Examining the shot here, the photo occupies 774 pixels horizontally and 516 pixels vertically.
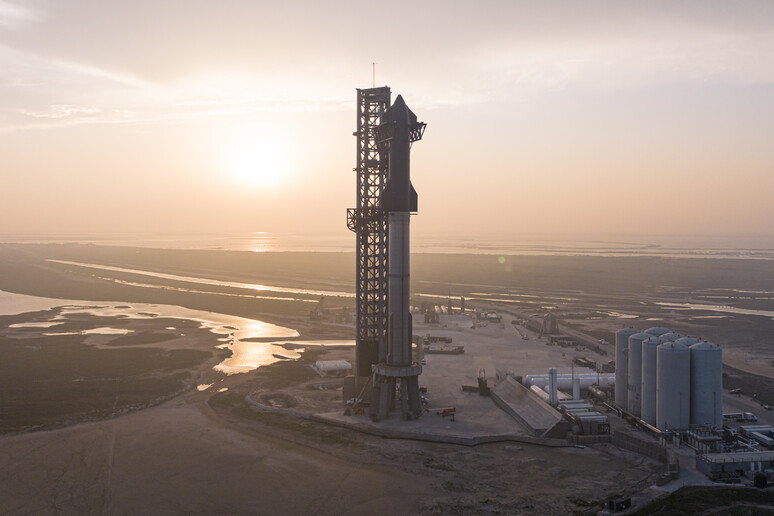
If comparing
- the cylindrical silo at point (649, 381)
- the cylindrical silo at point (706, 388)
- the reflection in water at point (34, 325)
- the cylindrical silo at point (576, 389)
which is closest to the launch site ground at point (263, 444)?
the cylindrical silo at point (649, 381)

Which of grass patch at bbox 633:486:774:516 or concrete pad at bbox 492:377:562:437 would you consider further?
concrete pad at bbox 492:377:562:437

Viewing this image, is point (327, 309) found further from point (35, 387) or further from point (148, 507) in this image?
point (148, 507)

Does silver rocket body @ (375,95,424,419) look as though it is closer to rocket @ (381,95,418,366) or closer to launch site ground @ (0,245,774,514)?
rocket @ (381,95,418,366)

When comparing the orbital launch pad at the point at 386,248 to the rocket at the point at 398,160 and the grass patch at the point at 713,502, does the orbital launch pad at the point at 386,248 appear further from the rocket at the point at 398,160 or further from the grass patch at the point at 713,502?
the grass patch at the point at 713,502

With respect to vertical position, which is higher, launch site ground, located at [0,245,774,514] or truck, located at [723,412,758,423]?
truck, located at [723,412,758,423]

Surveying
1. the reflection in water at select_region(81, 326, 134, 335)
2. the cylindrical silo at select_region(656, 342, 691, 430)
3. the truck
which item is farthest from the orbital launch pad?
the reflection in water at select_region(81, 326, 134, 335)

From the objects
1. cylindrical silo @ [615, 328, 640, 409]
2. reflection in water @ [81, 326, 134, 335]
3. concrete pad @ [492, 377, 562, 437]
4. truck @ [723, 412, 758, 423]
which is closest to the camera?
concrete pad @ [492, 377, 562, 437]
